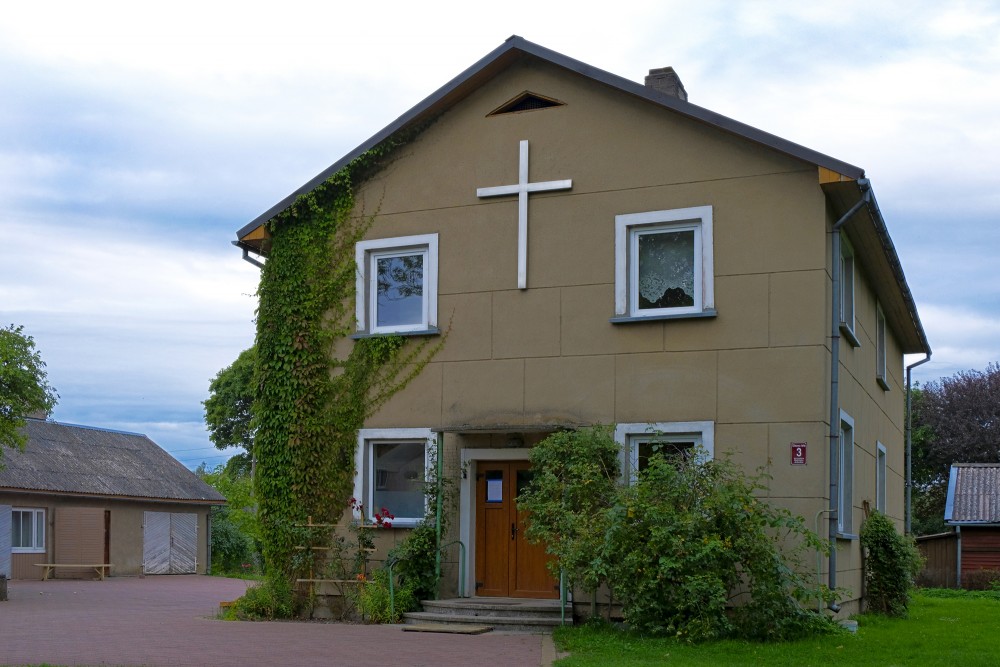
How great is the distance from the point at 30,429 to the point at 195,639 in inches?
1000

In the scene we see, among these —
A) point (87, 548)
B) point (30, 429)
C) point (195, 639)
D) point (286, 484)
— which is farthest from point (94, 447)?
point (195, 639)

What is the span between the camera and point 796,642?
1340 cm

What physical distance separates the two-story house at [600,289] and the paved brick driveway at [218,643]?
2587 millimetres

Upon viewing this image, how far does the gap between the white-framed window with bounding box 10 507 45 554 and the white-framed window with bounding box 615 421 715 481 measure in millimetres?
22807

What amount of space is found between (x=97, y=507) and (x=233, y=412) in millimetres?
15165

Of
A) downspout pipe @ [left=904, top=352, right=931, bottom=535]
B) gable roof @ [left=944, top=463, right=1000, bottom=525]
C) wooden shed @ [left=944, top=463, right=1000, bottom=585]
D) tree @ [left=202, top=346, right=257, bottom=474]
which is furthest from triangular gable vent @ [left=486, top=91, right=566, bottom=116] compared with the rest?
tree @ [left=202, top=346, right=257, bottom=474]

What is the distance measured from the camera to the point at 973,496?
3538cm

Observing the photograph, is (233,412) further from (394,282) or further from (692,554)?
(692,554)

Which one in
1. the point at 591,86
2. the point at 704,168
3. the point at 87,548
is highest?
the point at 591,86

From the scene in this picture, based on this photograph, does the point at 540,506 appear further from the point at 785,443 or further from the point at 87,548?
the point at 87,548

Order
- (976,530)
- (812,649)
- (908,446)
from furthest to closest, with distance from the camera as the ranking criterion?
(976,530) < (908,446) < (812,649)

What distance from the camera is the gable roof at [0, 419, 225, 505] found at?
33.8 meters

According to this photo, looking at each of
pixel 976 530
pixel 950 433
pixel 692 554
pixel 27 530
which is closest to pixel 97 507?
pixel 27 530

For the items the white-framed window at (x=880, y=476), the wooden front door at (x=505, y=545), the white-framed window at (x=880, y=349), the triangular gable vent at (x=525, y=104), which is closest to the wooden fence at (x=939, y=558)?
the white-framed window at (x=880, y=476)
